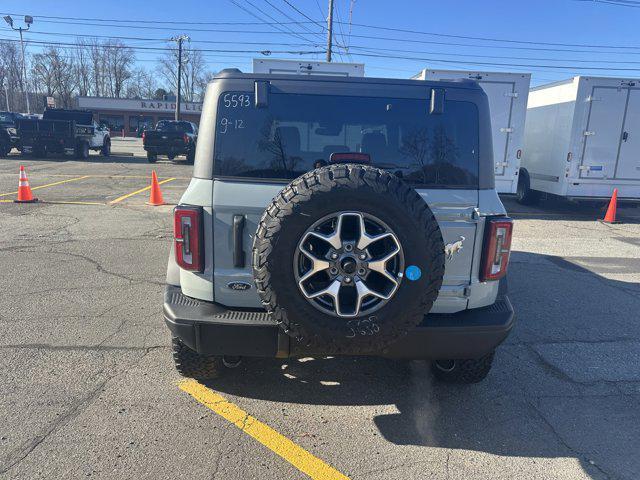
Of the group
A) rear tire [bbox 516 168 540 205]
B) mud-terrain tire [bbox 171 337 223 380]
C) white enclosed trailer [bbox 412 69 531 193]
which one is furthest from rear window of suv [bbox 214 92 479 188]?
rear tire [bbox 516 168 540 205]

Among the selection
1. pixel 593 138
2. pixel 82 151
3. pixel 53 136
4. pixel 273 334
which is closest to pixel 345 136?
pixel 273 334

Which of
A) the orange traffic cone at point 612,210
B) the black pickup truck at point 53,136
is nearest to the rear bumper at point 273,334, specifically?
the orange traffic cone at point 612,210

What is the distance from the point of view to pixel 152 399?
3098 mm

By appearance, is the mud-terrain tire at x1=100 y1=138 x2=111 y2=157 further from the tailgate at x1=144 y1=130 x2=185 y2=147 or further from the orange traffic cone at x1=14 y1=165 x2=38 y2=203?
the orange traffic cone at x1=14 y1=165 x2=38 y2=203

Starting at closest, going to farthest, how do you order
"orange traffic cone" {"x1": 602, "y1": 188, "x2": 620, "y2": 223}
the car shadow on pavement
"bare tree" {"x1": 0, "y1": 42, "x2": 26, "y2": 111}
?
the car shadow on pavement < "orange traffic cone" {"x1": 602, "y1": 188, "x2": 620, "y2": 223} < "bare tree" {"x1": 0, "y1": 42, "x2": 26, "y2": 111}

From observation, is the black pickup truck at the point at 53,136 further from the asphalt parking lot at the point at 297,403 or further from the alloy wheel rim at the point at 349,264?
the alloy wheel rim at the point at 349,264

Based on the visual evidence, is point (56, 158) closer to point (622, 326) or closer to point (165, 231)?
point (165, 231)

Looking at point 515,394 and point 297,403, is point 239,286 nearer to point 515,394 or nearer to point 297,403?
point 297,403

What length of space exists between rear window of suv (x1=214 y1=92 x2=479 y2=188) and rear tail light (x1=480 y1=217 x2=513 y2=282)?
289 mm

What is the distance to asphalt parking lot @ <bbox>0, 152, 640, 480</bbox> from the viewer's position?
2547 millimetres

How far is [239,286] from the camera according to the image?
2.80 metres

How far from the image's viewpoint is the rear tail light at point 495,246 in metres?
2.84

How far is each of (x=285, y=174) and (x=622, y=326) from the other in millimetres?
3967

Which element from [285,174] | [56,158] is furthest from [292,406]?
[56,158]
